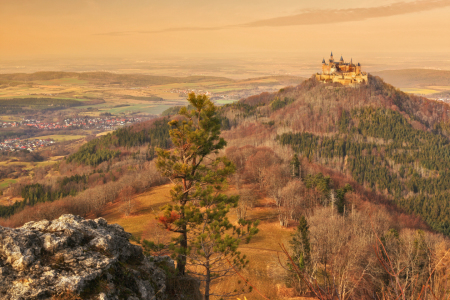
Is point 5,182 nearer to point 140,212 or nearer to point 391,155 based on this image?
point 140,212

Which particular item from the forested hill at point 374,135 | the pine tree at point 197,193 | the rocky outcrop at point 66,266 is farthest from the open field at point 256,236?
the forested hill at point 374,135

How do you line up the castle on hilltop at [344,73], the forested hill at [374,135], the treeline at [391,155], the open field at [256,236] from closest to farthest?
1. the open field at [256,236]
2. the treeline at [391,155]
3. the forested hill at [374,135]
4. the castle on hilltop at [344,73]

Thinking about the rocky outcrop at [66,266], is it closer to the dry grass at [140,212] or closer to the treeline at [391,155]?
the dry grass at [140,212]

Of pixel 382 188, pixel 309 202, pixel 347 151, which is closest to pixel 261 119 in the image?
pixel 347 151

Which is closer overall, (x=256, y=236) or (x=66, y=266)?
(x=66, y=266)

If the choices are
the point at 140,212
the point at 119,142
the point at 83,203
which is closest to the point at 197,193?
the point at 140,212

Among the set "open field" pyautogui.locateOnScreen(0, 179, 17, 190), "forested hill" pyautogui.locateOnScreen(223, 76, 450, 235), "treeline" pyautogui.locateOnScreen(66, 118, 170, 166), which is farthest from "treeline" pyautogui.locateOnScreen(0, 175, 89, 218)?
"forested hill" pyautogui.locateOnScreen(223, 76, 450, 235)
